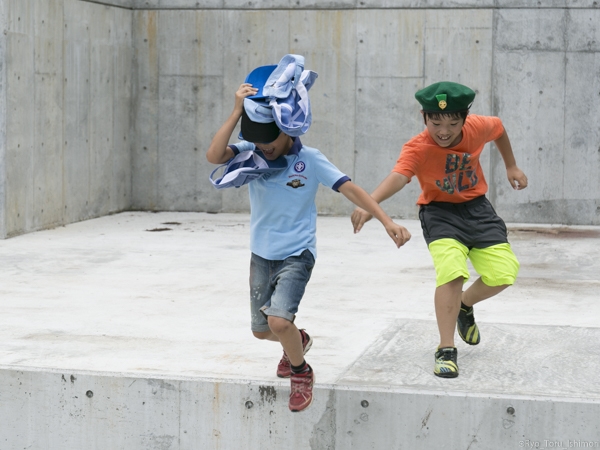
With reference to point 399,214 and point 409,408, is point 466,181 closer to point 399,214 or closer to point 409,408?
point 409,408

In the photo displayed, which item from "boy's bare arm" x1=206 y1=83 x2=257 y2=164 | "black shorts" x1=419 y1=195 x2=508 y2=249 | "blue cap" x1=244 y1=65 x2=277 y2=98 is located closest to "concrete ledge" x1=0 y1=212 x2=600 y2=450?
"black shorts" x1=419 y1=195 x2=508 y2=249

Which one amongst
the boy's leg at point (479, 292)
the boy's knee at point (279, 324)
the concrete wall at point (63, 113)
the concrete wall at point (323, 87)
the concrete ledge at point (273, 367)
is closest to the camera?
the boy's knee at point (279, 324)

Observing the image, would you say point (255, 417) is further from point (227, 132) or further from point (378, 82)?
point (378, 82)

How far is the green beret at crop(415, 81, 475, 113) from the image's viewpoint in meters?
4.83

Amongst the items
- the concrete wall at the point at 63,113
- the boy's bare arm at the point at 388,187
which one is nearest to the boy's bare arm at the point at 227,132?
the boy's bare arm at the point at 388,187

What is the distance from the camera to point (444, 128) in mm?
4941

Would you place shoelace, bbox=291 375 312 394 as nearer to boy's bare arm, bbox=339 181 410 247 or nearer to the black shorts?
boy's bare arm, bbox=339 181 410 247

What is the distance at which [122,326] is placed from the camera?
6.07 meters

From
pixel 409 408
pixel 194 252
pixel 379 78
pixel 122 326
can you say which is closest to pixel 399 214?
pixel 379 78

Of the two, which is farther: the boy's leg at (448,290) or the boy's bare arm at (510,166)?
the boy's bare arm at (510,166)

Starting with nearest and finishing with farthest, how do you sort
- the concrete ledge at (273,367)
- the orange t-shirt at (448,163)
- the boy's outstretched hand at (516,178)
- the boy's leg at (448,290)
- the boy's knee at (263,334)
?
the concrete ledge at (273,367) < the boy's knee at (263,334) < the boy's leg at (448,290) < the orange t-shirt at (448,163) < the boy's outstretched hand at (516,178)

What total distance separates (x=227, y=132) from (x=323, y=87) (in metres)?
7.87

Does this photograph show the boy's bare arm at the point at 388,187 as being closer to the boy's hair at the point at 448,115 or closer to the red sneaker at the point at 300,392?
the boy's hair at the point at 448,115

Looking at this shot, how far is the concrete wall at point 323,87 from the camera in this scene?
A: 11.4 m
